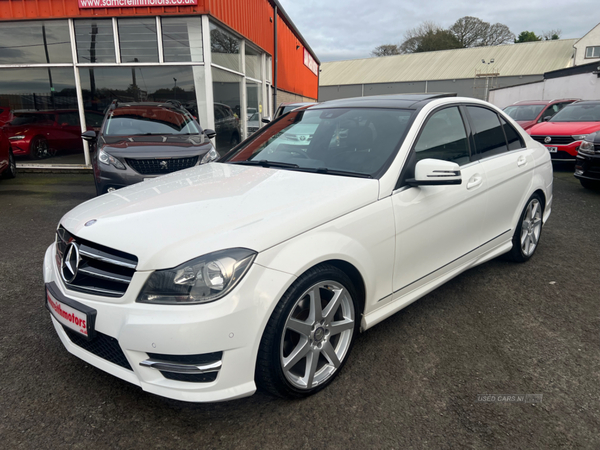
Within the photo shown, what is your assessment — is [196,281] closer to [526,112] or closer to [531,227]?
[531,227]

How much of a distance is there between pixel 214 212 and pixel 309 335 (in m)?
0.82

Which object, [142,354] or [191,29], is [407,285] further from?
[191,29]

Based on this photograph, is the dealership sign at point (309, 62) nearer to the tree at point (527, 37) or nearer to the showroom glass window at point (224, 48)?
the showroom glass window at point (224, 48)

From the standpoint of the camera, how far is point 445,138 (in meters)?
3.20

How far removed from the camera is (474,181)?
10.8 ft

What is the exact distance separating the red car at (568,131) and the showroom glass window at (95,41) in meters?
10.2

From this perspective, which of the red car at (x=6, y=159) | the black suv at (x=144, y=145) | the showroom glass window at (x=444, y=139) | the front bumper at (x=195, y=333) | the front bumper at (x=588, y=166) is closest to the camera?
the front bumper at (x=195, y=333)

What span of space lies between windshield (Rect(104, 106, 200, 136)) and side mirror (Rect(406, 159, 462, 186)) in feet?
18.2

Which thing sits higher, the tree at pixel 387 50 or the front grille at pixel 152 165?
the tree at pixel 387 50

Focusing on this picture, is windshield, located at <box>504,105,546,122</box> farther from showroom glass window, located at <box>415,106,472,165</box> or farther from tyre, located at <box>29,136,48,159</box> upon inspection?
tyre, located at <box>29,136,48,159</box>

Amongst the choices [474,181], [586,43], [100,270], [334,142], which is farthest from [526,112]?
[586,43]

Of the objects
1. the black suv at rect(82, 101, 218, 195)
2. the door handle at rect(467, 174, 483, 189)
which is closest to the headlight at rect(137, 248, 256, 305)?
the door handle at rect(467, 174, 483, 189)

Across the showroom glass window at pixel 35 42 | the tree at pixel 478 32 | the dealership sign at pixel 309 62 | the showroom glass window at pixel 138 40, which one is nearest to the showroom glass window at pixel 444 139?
the showroom glass window at pixel 138 40

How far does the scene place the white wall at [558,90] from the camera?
67.7 ft
